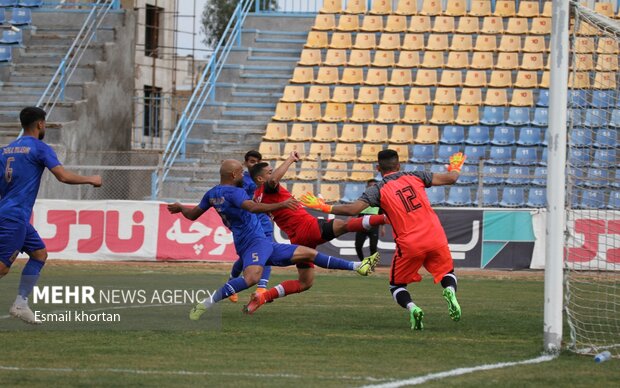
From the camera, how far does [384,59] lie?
31156 millimetres

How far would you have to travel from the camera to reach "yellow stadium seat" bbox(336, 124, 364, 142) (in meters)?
28.9

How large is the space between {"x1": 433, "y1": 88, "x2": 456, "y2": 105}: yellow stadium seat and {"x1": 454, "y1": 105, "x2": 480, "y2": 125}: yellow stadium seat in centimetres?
59

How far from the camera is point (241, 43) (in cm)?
3425

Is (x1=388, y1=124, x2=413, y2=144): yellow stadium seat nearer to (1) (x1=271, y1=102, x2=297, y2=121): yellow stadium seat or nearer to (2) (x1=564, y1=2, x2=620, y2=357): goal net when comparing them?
(1) (x1=271, y1=102, x2=297, y2=121): yellow stadium seat

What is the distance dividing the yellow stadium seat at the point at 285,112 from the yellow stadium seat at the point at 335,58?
1.80 m

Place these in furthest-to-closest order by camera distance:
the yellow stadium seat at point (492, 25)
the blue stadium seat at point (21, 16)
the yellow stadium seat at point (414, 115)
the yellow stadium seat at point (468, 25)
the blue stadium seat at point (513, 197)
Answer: the blue stadium seat at point (21, 16)
the yellow stadium seat at point (468, 25)
the yellow stadium seat at point (492, 25)
the yellow stadium seat at point (414, 115)
the blue stadium seat at point (513, 197)

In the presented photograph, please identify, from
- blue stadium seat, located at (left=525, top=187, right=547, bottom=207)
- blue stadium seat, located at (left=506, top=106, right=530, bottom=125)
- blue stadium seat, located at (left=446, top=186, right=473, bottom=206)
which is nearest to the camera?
blue stadium seat, located at (left=525, top=187, right=547, bottom=207)

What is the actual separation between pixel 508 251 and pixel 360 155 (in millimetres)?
A: 5603

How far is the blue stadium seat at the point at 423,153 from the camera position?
2775cm

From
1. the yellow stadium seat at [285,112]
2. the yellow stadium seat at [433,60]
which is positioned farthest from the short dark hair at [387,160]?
the yellow stadium seat at [433,60]

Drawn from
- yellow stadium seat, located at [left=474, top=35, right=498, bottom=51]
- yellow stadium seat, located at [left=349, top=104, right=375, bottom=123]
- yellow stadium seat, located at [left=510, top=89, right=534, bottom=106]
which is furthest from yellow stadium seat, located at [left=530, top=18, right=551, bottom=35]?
yellow stadium seat, located at [left=349, top=104, right=375, bottom=123]

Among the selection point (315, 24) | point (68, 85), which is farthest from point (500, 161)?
point (68, 85)

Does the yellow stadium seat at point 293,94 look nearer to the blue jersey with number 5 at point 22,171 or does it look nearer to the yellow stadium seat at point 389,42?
the yellow stadium seat at point 389,42

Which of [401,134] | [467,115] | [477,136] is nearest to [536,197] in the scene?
[477,136]
